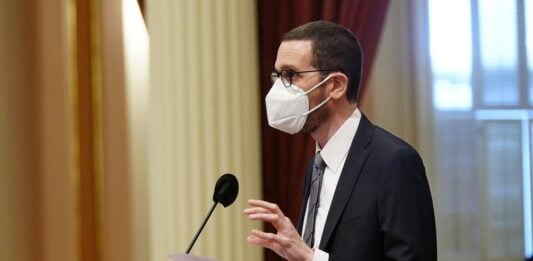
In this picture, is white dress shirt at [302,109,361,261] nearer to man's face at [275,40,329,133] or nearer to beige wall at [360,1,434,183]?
man's face at [275,40,329,133]

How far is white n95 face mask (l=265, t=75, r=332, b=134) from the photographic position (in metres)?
2.29

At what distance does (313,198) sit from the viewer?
6.97 ft

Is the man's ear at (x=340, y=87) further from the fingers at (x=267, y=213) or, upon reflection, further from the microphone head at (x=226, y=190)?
the fingers at (x=267, y=213)

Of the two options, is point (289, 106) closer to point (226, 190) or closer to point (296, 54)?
point (296, 54)

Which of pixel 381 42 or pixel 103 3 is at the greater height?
pixel 381 42

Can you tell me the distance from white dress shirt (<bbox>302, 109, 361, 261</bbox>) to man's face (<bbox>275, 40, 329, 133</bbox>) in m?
0.09

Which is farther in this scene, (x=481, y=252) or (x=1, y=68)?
(x=481, y=252)

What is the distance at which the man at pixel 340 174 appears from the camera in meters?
1.84

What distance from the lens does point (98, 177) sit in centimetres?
37

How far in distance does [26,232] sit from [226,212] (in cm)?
336

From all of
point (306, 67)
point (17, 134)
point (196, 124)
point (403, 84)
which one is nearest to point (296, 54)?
point (306, 67)

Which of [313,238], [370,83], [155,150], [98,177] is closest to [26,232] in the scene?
[98,177]

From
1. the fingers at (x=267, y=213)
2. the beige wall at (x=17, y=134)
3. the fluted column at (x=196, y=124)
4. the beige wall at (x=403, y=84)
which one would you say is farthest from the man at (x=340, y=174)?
the beige wall at (x=403, y=84)

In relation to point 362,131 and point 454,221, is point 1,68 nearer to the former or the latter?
point 362,131
